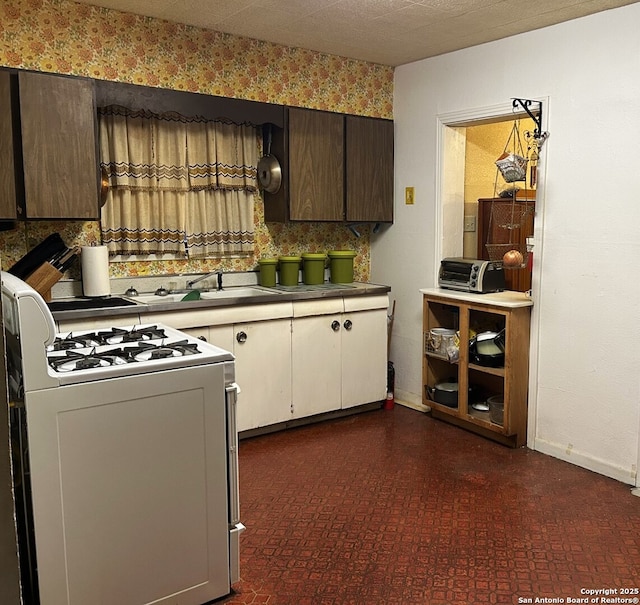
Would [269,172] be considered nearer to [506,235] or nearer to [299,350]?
[299,350]

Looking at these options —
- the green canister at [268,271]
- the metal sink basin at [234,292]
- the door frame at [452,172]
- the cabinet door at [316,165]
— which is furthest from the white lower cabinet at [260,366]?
the door frame at [452,172]

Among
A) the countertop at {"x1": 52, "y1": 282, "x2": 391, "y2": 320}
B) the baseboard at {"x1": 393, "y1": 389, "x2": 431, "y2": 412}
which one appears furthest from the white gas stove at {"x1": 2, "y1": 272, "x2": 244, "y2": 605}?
the baseboard at {"x1": 393, "y1": 389, "x2": 431, "y2": 412}

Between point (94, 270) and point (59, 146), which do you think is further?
point (94, 270)

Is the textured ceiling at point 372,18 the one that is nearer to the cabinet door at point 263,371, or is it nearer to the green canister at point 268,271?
the green canister at point 268,271

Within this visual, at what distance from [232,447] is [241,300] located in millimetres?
1666

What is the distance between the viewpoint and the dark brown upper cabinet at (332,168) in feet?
→ 14.5

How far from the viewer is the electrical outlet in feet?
15.7

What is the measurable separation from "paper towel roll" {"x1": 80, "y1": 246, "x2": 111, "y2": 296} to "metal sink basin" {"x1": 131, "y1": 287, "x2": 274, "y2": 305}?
0.22 metres

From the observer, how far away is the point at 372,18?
12.2 ft

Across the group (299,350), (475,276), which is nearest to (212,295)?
(299,350)

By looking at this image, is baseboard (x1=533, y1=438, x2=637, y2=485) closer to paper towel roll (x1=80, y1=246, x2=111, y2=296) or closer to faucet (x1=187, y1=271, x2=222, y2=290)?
faucet (x1=187, y1=271, x2=222, y2=290)

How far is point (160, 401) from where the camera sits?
7.28ft

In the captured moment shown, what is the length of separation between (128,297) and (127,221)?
490mm

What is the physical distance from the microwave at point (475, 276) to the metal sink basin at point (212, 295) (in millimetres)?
1253
